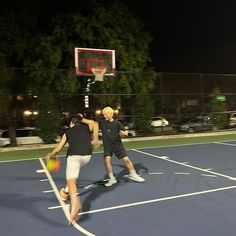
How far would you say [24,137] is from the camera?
21.5 m

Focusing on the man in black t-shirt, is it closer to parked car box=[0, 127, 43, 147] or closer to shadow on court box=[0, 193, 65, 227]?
shadow on court box=[0, 193, 65, 227]

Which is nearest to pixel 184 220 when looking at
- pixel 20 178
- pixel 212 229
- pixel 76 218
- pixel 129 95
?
pixel 212 229

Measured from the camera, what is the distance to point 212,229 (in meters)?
5.95

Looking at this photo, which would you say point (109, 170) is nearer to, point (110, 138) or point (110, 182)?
point (110, 182)

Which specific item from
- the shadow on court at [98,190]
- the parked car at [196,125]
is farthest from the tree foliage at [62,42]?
the shadow on court at [98,190]

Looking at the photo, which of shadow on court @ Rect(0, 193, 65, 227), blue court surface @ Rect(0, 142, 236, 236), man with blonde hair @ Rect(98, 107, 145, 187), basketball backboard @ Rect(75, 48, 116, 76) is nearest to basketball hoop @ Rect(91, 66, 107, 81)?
basketball backboard @ Rect(75, 48, 116, 76)

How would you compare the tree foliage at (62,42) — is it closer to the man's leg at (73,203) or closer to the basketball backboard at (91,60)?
the basketball backboard at (91,60)

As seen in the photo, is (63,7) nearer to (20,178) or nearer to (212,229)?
(20,178)

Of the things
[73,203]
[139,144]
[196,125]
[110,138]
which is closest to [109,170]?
[110,138]

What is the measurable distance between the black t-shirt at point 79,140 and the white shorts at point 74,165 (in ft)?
0.23

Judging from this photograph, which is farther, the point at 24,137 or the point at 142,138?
the point at 142,138

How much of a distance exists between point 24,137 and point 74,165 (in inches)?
606

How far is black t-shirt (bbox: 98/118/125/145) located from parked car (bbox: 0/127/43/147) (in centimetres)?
1231

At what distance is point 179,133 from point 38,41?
384 inches
